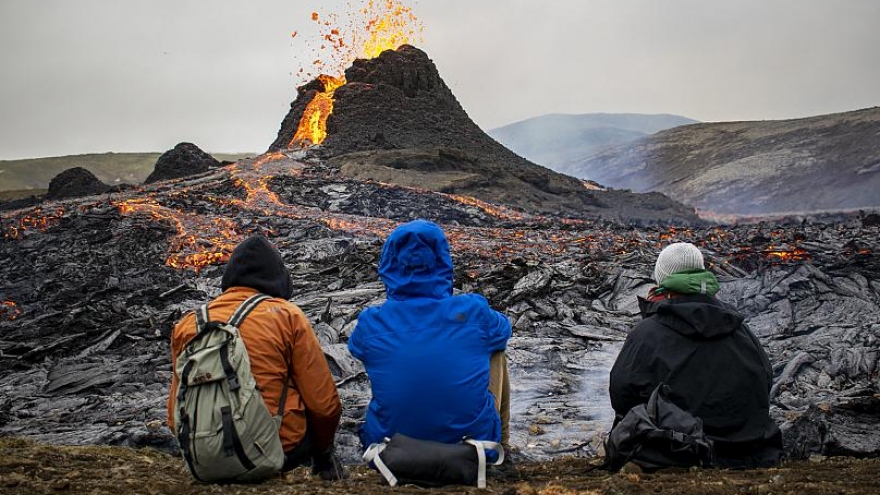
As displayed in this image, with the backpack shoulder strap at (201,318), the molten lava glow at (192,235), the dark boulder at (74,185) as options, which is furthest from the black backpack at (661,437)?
the dark boulder at (74,185)

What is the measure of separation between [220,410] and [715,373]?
276 cm

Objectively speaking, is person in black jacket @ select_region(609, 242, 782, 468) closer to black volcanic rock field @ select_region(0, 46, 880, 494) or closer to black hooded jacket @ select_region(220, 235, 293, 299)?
black volcanic rock field @ select_region(0, 46, 880, 494)

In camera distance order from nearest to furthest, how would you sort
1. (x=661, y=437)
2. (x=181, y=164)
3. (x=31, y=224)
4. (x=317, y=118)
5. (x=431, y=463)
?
(x=431, y=463)
(x=661, y=437)
(x=31, y=224)
(x=181, y=164)
(x=317, y=118)

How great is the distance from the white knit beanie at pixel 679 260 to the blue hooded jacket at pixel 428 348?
1.29 m

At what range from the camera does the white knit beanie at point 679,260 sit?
4453 millimetres

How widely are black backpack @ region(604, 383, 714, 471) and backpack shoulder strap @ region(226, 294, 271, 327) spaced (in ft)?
7.19

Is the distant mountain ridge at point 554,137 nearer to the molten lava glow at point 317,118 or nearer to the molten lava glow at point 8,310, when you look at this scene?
the molten lava glow at point 317,118

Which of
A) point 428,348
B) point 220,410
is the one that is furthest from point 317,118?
point 220,410

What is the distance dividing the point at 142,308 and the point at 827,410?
40.8 feet

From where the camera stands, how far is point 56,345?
38.0 feet

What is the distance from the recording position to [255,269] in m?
4.07

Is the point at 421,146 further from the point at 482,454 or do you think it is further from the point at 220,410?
the point at 220,410

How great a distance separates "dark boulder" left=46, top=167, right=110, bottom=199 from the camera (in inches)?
1433

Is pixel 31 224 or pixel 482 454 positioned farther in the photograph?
pixel 31 224
